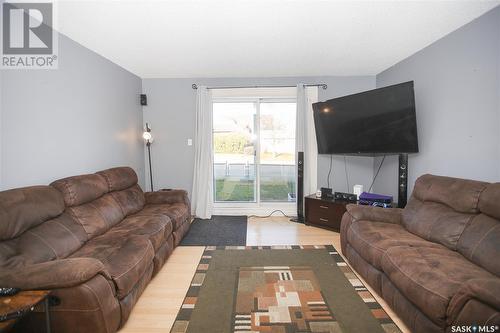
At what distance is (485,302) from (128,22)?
3.33m

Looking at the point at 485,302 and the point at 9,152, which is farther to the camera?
the point at 9,152

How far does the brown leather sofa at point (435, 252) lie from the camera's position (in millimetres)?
1359

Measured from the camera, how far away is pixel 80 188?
2447mm

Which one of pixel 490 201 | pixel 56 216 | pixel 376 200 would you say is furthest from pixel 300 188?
pixel 56 216

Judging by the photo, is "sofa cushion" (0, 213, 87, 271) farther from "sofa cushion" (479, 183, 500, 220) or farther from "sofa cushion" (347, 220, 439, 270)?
"sofa cushion" (479, 183, 500, 220)

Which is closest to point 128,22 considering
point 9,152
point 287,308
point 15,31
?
point 15,31

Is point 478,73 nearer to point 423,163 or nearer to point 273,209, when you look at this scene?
point 423,163

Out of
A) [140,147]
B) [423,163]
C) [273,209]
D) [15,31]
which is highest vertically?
[15,31]

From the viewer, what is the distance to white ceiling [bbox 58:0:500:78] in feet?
7.03

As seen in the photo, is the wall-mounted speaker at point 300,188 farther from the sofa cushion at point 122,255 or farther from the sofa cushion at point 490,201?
the sofa cushion at point 122,255

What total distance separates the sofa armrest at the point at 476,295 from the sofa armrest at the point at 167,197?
3059mm

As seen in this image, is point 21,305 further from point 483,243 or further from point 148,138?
point 148,138

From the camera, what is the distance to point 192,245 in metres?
3.24

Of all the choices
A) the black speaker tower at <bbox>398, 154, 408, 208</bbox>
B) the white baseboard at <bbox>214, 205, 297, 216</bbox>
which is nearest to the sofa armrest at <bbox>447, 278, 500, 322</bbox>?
the black speaker tower at <bbox>398, 154, 408, 208</bbox>
